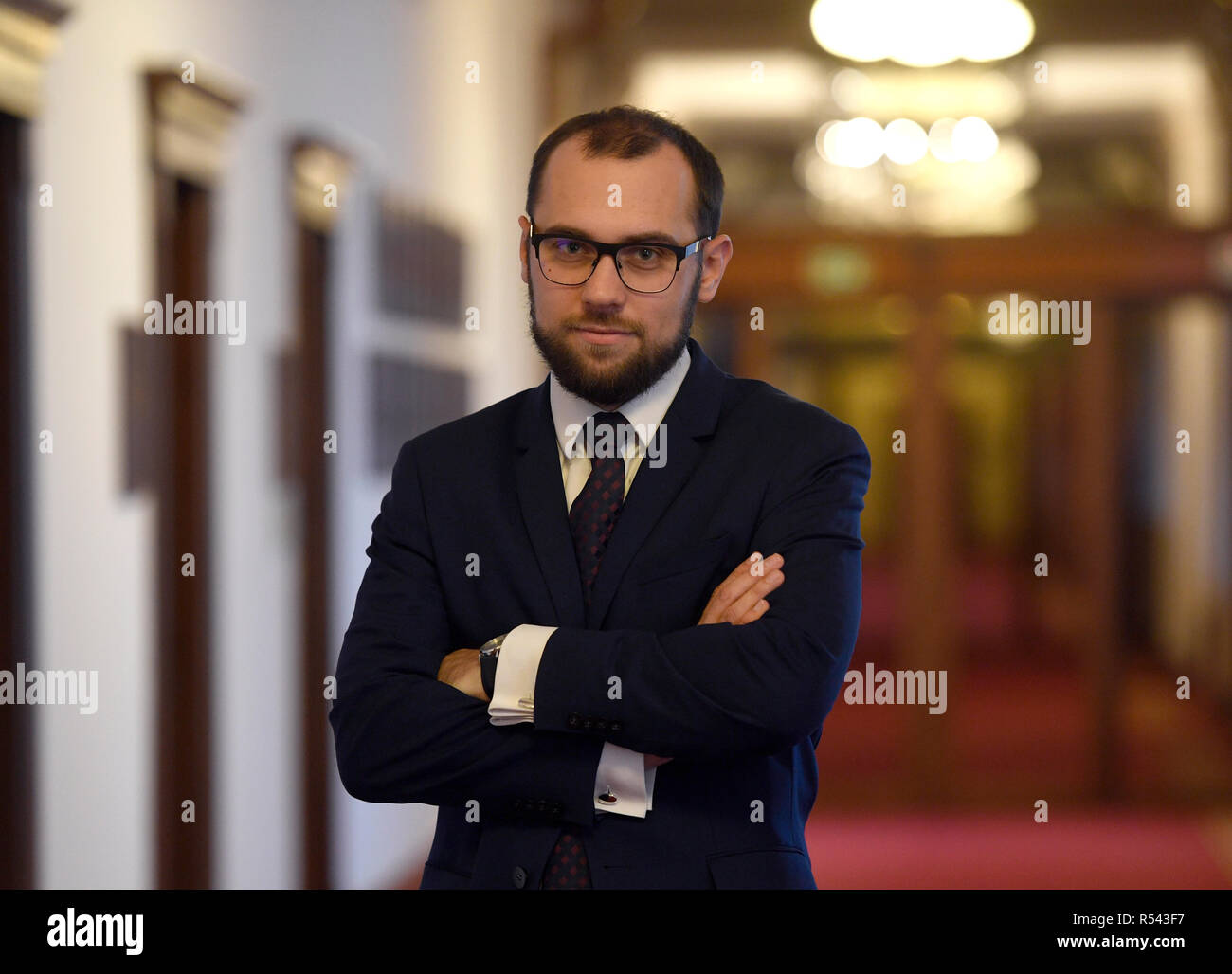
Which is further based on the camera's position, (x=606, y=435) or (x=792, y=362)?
(x=792, y=362)

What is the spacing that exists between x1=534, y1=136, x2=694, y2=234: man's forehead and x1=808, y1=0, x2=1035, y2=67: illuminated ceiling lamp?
4.59 m

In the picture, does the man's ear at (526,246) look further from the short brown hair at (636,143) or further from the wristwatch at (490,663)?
the wristwatch at (490,663)

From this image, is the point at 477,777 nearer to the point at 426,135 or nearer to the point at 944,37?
the point at 426,135

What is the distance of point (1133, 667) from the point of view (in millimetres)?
6320

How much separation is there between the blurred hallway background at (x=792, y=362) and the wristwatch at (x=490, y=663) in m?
1.57

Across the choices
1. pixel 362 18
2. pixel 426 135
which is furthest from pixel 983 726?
pixel 362 18

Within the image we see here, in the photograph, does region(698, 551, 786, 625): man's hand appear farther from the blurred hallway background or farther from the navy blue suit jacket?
the blurred hallway background

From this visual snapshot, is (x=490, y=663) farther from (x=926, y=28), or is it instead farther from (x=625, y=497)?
(x=926, y=28)

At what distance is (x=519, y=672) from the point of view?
5.30 feet

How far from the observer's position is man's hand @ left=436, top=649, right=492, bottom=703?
1.69 metres

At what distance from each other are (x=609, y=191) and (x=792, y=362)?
470 centimetres

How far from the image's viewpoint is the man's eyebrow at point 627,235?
1.66 metres

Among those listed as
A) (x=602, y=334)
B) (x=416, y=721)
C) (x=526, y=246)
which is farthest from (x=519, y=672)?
(x=526, y=246)

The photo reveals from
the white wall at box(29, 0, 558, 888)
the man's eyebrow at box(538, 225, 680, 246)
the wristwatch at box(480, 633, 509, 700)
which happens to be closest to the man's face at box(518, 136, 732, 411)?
the man's eyebrow at box(538, 225, 680, 246)
